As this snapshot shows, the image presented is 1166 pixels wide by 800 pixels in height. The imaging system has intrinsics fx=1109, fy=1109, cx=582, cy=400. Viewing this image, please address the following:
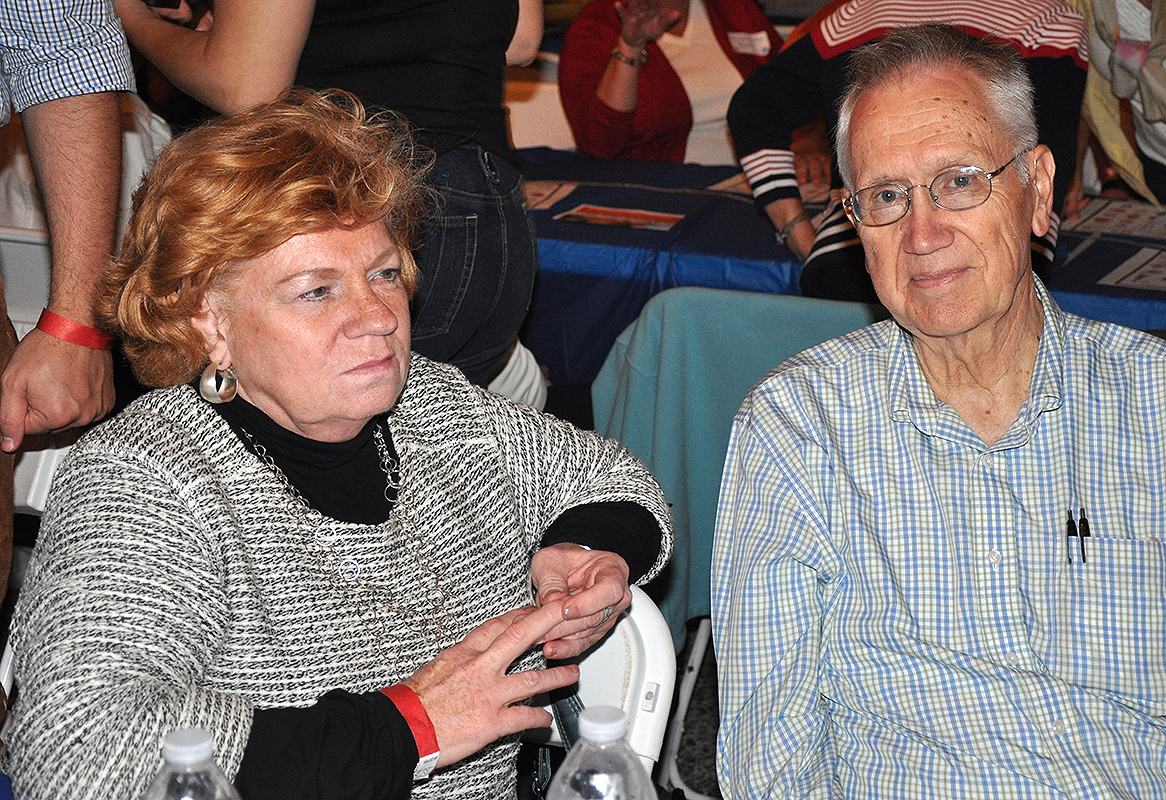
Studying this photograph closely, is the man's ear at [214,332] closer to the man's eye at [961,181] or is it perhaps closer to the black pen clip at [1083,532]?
the man's eye at [961,181]

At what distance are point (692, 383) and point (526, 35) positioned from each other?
924 millimetres

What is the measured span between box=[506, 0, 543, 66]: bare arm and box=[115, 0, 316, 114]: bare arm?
0.87m

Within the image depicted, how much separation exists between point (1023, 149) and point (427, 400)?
3.23 feet

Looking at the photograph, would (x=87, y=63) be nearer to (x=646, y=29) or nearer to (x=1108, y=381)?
(x=1108, y=381)

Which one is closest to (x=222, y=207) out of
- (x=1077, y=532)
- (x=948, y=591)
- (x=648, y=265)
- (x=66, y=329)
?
(x=66, y=329)

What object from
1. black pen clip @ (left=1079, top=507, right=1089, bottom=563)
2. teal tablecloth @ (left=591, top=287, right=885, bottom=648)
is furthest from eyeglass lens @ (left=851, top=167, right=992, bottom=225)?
teal tablecloth @ (left=591, top=287, right=885, bottom=648)

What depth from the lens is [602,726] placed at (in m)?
1.00

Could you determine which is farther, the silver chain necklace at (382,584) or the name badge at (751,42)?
the name badge at (751,42)

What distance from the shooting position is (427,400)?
1770mm

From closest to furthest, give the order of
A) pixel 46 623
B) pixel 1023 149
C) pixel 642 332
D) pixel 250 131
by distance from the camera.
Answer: pixel 46 623, pixel 250 131, pixel 1023 149, pixel 642 332

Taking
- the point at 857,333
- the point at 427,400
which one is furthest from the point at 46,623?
the point at 857,333

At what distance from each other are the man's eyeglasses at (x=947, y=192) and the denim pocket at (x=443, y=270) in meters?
0.77

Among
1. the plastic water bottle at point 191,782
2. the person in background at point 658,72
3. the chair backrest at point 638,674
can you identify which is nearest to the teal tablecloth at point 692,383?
the chair backrest at point 638,674

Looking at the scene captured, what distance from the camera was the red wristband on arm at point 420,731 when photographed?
128 cm
